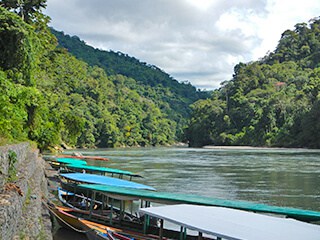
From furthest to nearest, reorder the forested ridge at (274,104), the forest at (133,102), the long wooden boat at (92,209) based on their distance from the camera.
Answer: the forested ridge at (274,104) < the forest at (133,102) < the long wooden boat at (92,209)

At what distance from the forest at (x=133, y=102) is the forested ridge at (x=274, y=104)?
21 centimetres

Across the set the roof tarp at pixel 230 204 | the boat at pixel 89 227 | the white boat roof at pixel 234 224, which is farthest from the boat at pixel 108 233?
the white boat roof at pixel 234 224

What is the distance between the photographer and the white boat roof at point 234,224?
820 centimetres

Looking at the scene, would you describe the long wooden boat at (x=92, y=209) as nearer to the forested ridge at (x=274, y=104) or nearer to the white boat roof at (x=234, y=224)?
the white boat roof at (x=234, y=224)

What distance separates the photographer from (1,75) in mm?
19844

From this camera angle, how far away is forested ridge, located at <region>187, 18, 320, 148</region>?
93.2 meters

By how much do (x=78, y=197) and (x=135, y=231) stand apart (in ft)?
22.0

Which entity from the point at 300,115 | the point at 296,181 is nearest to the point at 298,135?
the point at 300,115

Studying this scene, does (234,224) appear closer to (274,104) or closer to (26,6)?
(26,6)

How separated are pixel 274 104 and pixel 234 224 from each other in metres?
102

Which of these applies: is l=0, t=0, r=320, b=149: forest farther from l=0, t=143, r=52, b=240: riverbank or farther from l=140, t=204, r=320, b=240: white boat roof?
l=140, t=204, r=320, b=240: white boat roof

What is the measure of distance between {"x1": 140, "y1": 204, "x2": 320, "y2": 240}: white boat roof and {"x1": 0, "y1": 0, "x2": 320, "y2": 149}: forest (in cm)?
1017

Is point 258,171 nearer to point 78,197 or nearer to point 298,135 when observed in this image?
point 78,197

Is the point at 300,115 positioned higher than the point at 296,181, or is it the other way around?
the point at 300,115
